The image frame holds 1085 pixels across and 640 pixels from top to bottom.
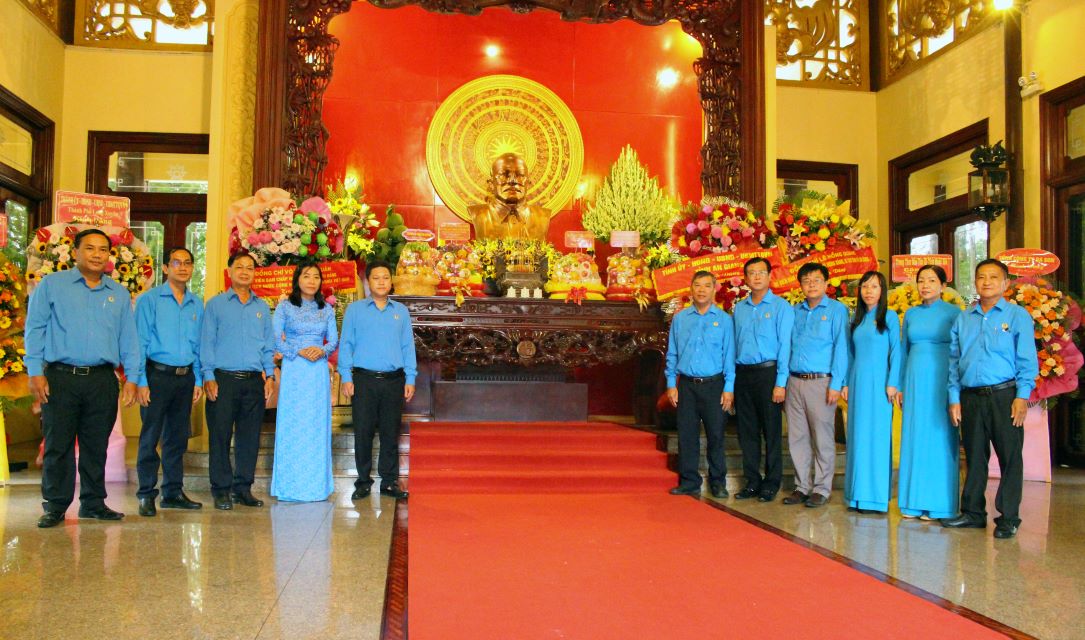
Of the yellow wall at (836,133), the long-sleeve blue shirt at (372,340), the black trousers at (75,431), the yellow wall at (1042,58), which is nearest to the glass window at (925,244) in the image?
the yellow wall at (836,133)

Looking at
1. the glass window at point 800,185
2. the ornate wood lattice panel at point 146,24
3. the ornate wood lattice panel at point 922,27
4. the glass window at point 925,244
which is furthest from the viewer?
the glass window at point 800,185

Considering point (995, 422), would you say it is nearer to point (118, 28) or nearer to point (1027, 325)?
point (1027, 325)

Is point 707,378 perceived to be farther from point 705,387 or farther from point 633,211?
point 633,211

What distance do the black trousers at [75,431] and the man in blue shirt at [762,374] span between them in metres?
3.51

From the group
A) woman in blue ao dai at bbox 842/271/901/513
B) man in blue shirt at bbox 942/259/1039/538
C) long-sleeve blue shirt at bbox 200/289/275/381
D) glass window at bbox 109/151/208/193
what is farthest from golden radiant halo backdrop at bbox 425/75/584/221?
man in blue shirt at bbox 942/259/1039/538

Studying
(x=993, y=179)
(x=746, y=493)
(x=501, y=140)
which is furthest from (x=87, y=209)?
(x=993, y=179)

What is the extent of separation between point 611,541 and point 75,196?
466 cm

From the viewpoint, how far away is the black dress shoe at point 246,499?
4918mm

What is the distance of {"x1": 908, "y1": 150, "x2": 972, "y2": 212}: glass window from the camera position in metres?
8.58

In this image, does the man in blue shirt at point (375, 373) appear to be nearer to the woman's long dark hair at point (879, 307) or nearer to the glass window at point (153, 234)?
the woman's long dark hair at point (879, 307)

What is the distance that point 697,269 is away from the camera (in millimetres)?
6340

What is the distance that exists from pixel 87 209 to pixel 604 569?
4839 mm

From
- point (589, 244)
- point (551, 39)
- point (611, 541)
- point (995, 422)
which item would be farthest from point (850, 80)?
point (611, 541)

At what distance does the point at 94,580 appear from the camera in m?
3.15
